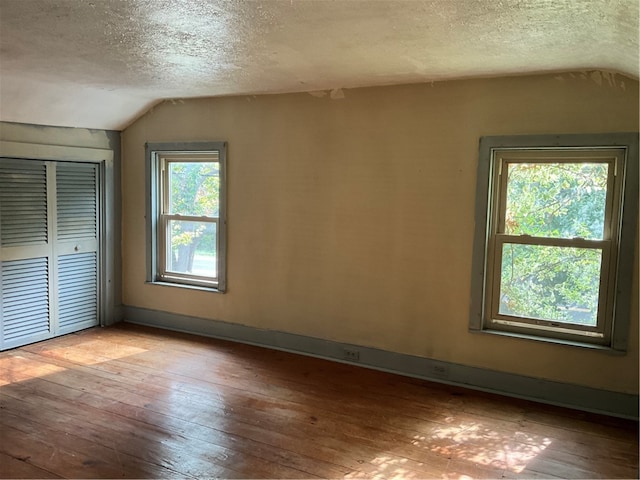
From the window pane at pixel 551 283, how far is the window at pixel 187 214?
2.52 metres

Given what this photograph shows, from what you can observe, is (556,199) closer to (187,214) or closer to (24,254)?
(187,214)

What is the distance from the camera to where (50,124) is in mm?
4496

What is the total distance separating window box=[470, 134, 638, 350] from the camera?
3273 mm

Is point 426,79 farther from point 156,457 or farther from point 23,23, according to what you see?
point 156,457

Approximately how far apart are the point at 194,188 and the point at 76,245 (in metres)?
1.25

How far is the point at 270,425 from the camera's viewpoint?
3.14m

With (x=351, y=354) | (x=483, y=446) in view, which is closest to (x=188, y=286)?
(x=351, y=354)

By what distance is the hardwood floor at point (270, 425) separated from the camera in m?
2.70

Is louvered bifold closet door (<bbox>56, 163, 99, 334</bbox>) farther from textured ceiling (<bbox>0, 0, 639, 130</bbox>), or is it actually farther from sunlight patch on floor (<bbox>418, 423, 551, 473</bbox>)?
sunlight patch on floor (<bbox>418, 423, 551, 473</bbox>)

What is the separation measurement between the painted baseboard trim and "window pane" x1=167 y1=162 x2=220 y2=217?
41.9 inches

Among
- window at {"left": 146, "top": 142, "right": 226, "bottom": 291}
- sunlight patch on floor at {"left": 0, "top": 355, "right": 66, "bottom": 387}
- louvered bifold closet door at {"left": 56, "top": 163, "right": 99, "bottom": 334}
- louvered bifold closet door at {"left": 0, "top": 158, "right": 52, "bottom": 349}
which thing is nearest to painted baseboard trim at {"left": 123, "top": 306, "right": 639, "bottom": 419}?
window at {"left": 146, "top": 142, "right": 226, "bottom": 291}

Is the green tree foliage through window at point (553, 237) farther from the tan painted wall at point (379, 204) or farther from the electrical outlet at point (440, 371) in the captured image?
the electrical outlet at point (440, 371)

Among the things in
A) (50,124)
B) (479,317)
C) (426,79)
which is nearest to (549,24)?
(426,79)

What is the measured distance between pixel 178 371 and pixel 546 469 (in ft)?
8.68
